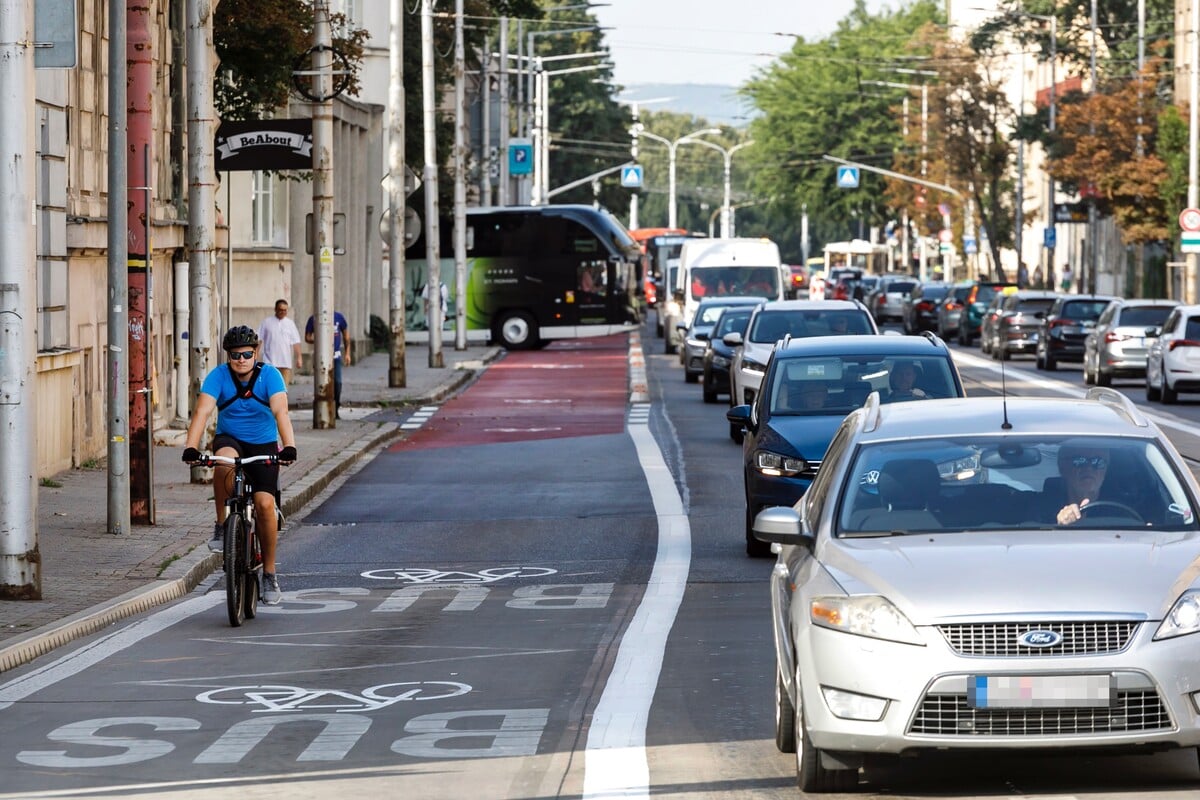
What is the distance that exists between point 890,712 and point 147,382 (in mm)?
12241

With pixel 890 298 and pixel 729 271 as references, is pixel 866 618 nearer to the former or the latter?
pixel 729 271

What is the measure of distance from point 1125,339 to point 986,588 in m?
34.7

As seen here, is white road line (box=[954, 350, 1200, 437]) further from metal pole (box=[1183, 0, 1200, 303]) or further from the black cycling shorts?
the black cycling shorts

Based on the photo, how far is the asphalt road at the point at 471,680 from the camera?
8570 mm

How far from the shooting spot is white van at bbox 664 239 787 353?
55.2 meters

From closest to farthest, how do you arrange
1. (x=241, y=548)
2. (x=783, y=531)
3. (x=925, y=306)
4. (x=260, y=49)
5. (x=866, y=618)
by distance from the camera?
(x=866, y=618), (x=783, y=531), (x=241, y=548), (x=260, y=49), (x=925, y=306)

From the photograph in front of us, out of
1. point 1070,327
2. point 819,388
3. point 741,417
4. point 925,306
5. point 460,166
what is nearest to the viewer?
point 741,417

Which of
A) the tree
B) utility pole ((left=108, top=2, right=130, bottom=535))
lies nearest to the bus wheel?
the tree

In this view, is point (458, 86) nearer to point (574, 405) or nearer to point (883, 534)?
point (574, 405)

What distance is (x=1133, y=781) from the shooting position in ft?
26.9

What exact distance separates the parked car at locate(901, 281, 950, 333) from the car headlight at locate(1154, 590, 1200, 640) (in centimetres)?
6300

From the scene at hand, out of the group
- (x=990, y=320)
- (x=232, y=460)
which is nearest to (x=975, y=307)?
(x=990, y=320)

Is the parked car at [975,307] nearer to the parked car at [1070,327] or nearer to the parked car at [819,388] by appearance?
the parked car at [1070,327]

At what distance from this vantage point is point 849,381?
17.9 m
